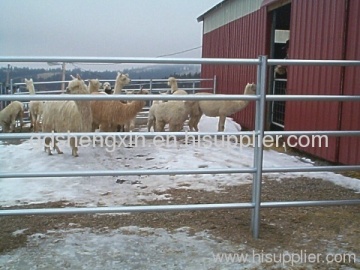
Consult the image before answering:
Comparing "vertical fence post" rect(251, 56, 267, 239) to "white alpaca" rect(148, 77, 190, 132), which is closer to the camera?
A: "vertical fence post" rect(251, 56, 267, 239)

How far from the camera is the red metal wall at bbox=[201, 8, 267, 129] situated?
12.3 m

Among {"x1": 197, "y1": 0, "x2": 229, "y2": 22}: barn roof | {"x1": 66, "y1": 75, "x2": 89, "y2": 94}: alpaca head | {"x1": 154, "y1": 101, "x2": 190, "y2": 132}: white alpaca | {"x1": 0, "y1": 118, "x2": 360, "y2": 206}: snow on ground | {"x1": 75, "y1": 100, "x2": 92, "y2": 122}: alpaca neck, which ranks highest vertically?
{"x1": 197, "y1": 0, "x2": 229, "y2": 22}: barn roof

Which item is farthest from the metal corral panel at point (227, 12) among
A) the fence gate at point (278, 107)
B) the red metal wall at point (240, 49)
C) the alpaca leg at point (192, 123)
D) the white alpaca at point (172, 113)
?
the white alpaca at point (172, 113)

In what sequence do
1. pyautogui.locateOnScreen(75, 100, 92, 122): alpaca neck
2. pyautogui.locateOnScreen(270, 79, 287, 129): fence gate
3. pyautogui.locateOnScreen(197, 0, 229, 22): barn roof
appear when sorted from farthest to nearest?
pyautogui.locateOnScreen(197, 0, 229, 22): barn roof < pyautogui.locateOnScreen(270, 79, 287, 129): fence gate < pyautogui.locateOnScreen(75, 100, 92, 122): alpaca neck

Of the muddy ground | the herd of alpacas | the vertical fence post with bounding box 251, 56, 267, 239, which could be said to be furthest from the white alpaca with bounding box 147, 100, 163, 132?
the vertical fence post with bounding box 251, 56, 267, 239

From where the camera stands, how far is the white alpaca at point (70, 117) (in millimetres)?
7906

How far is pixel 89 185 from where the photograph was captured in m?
5.68

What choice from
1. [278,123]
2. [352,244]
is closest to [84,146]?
[278,123]

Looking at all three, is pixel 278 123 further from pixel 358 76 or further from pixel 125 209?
pixel 125 209

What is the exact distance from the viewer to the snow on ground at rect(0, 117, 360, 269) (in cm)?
329

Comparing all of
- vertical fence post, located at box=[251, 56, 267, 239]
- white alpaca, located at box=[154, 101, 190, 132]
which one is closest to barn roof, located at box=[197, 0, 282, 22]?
white alpaca, located at box=[154, 101, 190, 132]

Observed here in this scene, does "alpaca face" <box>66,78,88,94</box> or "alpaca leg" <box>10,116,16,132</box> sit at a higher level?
"alpaca face" <box>66,78,88,94</box>

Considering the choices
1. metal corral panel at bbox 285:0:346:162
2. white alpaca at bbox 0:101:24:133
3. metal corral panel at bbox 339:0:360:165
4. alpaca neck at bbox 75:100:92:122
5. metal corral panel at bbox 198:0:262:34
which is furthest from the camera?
metal corral panel at bbox 198:0:262:34

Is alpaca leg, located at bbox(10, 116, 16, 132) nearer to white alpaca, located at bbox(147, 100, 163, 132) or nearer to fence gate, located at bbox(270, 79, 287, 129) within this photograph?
white alpaca, located at bbox(147, 100, 163, 132)
